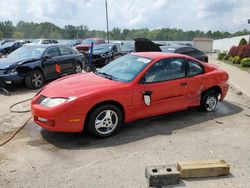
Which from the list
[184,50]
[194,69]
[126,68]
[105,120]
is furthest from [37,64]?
[184,50]

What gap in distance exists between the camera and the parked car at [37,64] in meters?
11.0

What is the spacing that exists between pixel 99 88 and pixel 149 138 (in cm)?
133

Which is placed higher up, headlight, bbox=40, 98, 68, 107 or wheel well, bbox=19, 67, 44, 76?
headlight, bbox=40, 98, 68, 107

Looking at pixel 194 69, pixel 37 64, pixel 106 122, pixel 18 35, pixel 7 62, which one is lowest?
pixel 18 35

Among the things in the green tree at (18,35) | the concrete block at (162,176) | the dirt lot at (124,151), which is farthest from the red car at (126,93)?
the green tree at (18,35)

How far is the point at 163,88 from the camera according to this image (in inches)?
269

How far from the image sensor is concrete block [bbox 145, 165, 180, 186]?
4316mm

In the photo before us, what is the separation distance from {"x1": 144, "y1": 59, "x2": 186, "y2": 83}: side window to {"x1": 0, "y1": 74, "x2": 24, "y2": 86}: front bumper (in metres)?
5.97

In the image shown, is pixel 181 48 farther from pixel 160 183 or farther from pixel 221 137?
pixel 160 183

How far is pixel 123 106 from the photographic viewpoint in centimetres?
630

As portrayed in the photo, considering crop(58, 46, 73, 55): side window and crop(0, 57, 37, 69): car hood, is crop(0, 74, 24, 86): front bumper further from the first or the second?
crop(58, 46, 73, 55): side window

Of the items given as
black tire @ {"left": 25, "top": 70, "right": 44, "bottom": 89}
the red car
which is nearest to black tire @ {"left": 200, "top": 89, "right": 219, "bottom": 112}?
the red car

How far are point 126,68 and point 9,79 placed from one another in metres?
5.47

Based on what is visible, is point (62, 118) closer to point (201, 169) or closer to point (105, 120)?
point (105, 120)
